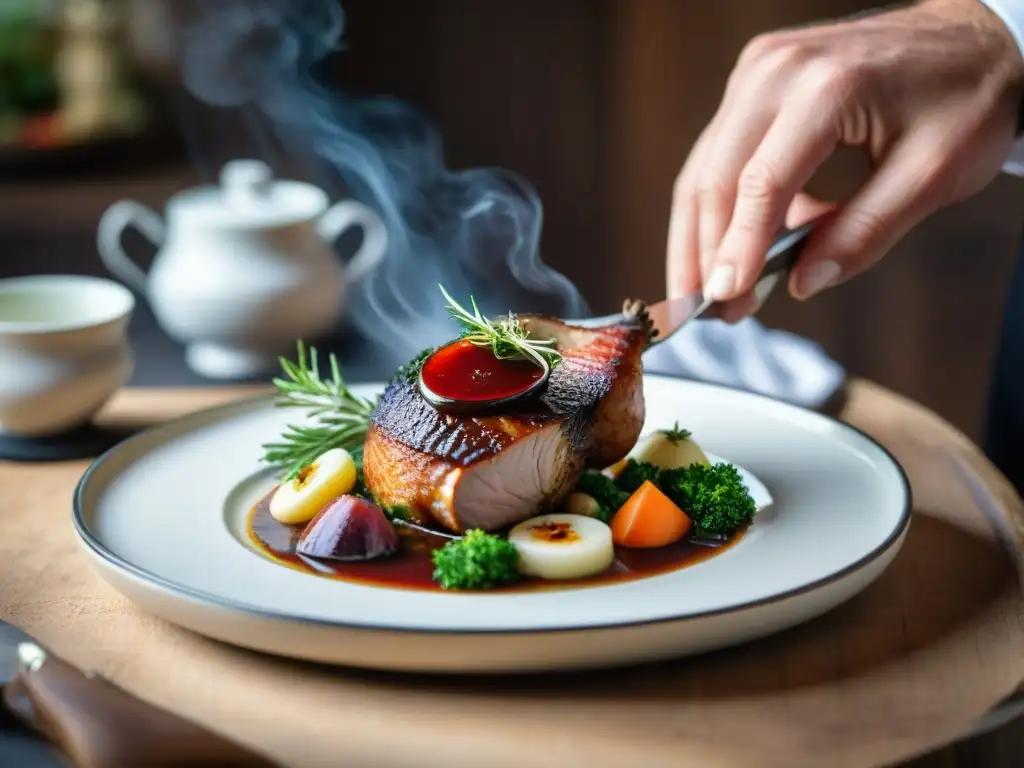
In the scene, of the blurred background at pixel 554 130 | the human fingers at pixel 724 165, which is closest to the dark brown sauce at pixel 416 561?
the human fingers at pixel 724 165

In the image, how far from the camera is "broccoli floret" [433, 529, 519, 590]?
1656 mm

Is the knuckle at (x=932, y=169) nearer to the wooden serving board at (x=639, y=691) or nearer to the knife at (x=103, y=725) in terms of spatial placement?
the wooden serving board at (x=639, y=691)

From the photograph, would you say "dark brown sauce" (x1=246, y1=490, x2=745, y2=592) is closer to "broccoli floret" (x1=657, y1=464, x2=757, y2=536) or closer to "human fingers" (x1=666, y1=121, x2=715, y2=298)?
"broccoli floret" (x1=657, y1=464, x2=757, y2=536)

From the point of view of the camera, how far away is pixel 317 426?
238 cm

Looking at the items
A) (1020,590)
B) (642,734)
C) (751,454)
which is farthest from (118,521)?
(1020,590)

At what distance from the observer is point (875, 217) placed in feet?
7.46

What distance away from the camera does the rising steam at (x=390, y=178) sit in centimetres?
399

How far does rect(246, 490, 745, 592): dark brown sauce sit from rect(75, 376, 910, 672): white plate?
31 mm

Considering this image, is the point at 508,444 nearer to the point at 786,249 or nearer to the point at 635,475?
the point at 635,475

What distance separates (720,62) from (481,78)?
1.11 meters

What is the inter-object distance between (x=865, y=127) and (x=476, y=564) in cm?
116

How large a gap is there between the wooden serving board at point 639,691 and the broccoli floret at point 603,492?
1.36 ft

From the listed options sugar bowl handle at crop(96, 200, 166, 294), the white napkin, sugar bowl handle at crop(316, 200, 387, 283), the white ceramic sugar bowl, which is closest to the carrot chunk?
the white napkin

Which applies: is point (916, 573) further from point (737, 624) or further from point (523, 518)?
point (523, 518)
